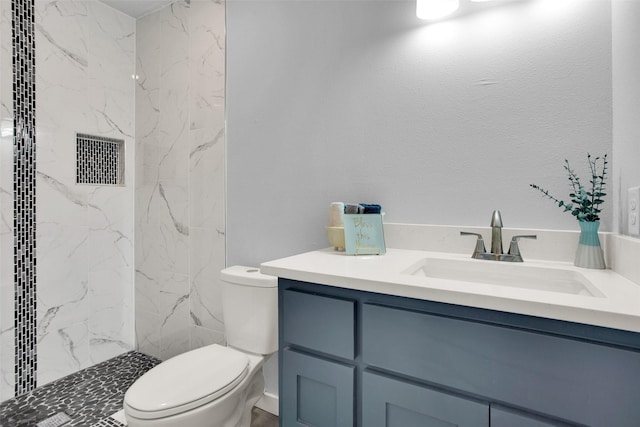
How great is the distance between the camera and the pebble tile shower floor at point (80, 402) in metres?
1.71

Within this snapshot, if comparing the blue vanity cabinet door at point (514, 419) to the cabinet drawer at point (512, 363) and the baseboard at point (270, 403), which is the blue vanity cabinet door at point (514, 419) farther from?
the baseboard at point (270, 403)

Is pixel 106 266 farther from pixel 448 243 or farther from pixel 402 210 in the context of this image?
pixel 448 243

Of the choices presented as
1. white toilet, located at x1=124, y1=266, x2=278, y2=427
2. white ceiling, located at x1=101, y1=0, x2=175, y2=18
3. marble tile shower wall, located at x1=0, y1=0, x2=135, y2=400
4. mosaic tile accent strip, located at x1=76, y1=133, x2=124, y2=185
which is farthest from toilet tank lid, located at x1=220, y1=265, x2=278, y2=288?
white ceiling, located at x1=101, y1=0, x2=175, y2=18

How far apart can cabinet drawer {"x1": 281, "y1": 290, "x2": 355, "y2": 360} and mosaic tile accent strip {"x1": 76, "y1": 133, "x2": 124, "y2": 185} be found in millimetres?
1916

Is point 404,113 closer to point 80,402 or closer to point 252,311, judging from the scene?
point 252,311

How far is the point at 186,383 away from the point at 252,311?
15.9 inches

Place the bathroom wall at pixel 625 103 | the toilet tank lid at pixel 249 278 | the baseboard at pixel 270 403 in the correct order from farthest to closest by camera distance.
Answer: the baseboard at pixel 270 403 < the toilet tank lid at pixel 249 278 < the bathroom wall at pixel 625 103

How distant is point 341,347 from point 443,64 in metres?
A: 1.18

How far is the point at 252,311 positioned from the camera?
161cm

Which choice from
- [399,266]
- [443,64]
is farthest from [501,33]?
[399,266]

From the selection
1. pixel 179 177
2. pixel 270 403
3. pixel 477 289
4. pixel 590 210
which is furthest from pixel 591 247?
pixel 179 177

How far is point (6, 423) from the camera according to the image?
168 centimetres

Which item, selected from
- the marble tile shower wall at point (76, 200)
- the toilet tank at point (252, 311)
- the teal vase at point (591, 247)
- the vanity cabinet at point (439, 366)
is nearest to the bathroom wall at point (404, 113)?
the teal vase at point (591, 247)

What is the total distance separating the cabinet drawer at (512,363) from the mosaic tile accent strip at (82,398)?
1.62 metres
